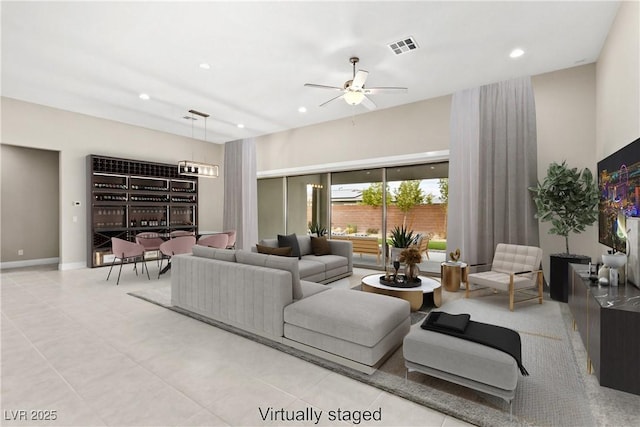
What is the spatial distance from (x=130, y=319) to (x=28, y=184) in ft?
19.4

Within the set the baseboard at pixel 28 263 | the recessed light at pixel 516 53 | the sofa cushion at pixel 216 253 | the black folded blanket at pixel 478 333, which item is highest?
the recessed light at pixel 516 53

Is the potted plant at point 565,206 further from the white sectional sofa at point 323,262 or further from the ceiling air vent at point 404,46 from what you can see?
the white sectional sofa at point 323,262

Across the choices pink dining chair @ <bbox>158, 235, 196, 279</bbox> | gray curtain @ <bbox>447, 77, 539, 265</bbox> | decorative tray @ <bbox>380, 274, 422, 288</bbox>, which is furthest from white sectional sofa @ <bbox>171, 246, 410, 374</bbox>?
gray curtain @ <bbox>447, 77, 539, 265</bbox>

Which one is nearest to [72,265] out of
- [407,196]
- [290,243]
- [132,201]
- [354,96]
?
[132,201]

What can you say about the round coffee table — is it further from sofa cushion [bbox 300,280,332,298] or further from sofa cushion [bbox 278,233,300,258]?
sofa cushion [bbox 278,233,300,258]

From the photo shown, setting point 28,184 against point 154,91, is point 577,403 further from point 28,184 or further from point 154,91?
point 28,184

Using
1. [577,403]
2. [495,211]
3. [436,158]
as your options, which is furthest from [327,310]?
[436,158]

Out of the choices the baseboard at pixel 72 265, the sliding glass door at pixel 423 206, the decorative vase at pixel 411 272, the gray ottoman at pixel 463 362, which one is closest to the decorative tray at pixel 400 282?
the decorative vase at pixel 411 272

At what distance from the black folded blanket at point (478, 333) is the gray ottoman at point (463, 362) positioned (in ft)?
0.11

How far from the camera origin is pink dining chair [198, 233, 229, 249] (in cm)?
586

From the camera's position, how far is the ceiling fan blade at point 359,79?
3.66m

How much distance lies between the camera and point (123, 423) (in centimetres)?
180

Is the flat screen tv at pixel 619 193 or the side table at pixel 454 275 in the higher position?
the flat screen tv at pixel 619 193

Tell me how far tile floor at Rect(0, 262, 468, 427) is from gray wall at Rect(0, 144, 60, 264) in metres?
4.40
